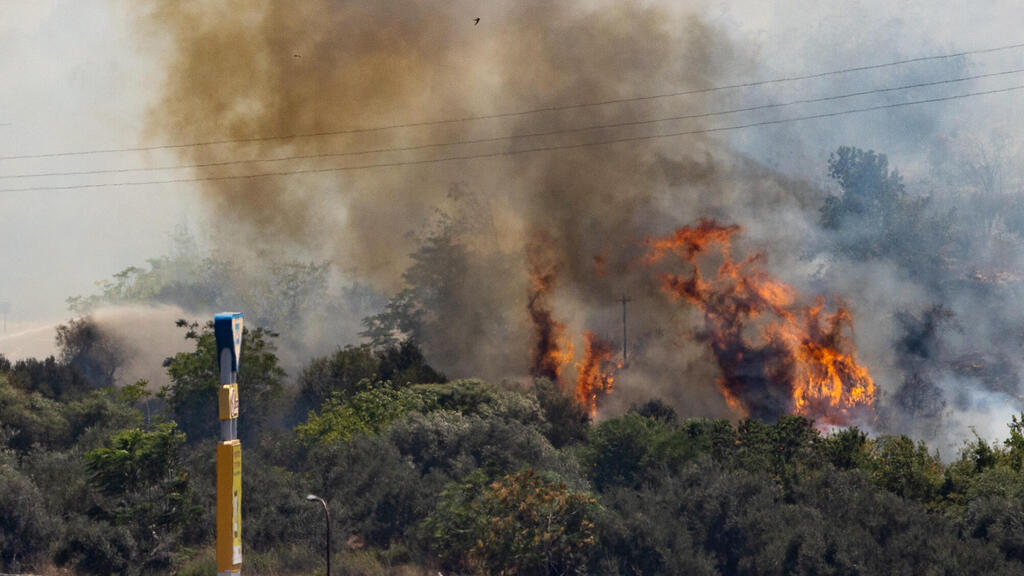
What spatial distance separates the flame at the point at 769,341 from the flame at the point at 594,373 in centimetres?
686

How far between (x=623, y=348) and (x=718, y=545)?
1629 inches

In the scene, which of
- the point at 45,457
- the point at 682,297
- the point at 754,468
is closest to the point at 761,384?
the point at 682,297

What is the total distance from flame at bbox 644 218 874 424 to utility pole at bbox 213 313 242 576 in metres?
55.3

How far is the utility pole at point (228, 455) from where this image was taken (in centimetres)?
2892

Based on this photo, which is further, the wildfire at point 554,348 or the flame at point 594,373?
the wildfire at point 554,348

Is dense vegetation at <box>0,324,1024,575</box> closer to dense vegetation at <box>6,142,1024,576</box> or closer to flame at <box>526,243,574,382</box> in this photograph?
dense vegetation at <box>6,142,1024,576</box>

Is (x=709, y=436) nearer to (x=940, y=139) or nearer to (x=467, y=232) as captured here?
(x=467, y=232)

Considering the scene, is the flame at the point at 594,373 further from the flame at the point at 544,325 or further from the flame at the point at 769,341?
A: the flame at the point at 769,341

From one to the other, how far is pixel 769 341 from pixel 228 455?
57144mm

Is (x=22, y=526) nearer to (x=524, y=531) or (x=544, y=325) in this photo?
(x=524, y=531)

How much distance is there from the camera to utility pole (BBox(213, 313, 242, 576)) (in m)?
28.9

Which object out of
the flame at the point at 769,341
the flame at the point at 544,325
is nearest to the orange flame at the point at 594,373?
the flame at the point at 544,325

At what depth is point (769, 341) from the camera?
8050 centimetres

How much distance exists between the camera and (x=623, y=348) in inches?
3521
